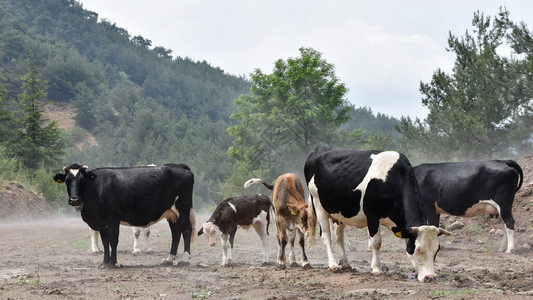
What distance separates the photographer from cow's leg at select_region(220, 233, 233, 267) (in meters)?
13.2

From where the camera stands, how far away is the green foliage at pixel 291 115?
46.2m

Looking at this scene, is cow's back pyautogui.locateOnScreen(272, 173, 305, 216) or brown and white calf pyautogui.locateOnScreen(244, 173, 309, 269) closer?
brown and white calf pyautogui.locateOnScreen(244, 173, 309, 269)

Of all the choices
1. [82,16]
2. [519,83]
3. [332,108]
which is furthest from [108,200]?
[82,16]

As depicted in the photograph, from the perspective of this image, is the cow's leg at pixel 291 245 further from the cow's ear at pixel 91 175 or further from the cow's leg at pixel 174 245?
the cow's ear at pixel 91 175

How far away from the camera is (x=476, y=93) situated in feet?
123

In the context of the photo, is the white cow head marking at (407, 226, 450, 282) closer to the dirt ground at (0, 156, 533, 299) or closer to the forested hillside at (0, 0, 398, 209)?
the dirt ground at (0, 156, 533, 299)

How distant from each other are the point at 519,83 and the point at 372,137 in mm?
17622

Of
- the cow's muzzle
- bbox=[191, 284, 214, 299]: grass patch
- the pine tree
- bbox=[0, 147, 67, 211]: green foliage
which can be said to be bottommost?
bbox=[191, 284, 214, 299]: grass patch

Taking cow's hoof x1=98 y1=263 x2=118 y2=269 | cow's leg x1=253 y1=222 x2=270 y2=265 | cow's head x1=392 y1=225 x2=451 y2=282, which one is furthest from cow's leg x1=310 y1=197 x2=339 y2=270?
cow's hoof x1=98 y1=263 x2=118 y2=269

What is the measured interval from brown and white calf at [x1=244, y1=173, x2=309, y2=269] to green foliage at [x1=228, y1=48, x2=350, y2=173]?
32290 millimetres

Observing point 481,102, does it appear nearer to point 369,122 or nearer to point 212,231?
point 212,231

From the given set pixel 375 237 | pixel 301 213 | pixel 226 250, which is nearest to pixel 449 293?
Result: pixel 375 237

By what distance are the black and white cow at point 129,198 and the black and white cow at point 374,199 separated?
12.3 feet

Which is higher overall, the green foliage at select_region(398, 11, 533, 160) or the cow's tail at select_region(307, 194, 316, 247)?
the green foliage at select_region(398, 11, 533, 160)
